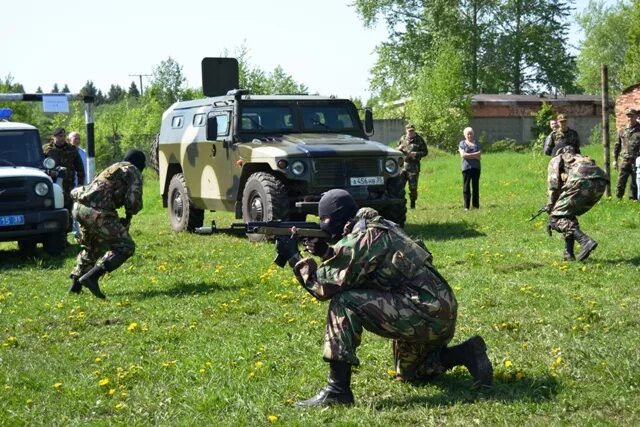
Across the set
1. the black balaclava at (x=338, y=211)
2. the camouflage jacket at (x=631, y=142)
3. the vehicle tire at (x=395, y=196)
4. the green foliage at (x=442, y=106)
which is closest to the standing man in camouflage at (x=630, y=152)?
the camouflage jacket at (x=631, y=142)

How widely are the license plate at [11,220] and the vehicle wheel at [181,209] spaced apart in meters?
3.85

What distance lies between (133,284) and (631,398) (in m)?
6.59

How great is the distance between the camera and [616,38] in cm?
7650

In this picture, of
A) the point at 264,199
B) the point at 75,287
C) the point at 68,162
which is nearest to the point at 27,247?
the point at 68,162

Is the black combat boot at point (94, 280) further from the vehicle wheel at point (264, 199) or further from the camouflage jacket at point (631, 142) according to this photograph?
the camouflage jacket at point (631, 142)

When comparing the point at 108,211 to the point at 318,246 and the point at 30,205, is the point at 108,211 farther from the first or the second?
the point at 318,246

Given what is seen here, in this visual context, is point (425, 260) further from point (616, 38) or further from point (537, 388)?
point (616, 38)

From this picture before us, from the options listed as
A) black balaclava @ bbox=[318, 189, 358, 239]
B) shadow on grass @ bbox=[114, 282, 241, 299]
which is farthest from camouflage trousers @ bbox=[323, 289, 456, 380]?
shadow on grass @ bbox=[114, 282, 241, 299]

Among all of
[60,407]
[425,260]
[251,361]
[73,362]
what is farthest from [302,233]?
[73,362]

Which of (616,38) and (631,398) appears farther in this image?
(616,38)

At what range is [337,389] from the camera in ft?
18.7

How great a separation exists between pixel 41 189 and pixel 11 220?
68cm

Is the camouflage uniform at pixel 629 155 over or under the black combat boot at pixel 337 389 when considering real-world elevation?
over

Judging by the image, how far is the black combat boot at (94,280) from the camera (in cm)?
994
